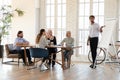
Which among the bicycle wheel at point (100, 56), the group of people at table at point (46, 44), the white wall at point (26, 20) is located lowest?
the bicycle wheel at point (100, 56)

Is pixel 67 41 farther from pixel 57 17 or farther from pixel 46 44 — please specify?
pixel 57 17

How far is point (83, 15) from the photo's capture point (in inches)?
436

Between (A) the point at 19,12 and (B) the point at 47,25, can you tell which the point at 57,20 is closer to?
(B) the point at 47,25

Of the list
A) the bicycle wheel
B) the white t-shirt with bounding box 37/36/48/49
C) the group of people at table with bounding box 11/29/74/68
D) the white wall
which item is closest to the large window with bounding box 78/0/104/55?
the bicycle wheel

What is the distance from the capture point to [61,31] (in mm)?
11492

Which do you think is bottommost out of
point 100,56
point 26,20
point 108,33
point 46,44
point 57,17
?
point 100,56

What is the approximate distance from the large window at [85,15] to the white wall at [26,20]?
207 centimetres

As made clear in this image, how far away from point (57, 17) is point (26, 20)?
1.38 meters

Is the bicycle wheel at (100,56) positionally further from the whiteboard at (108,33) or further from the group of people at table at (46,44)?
the whiteboard at (108,33)

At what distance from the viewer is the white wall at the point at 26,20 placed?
38.2 feet

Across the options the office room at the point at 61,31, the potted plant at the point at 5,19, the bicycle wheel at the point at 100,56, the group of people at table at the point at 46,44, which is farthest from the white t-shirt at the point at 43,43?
the potted plant at the point at 5,19

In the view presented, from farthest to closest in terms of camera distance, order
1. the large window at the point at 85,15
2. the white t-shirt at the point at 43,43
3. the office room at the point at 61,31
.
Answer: the large window at the point at 85,15 < the office room at the point at 61,31 < the white t-shirt at the point at 43,43

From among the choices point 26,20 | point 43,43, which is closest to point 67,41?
point 43,43

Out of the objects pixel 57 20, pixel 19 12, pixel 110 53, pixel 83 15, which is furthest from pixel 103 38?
pixel 19 12
